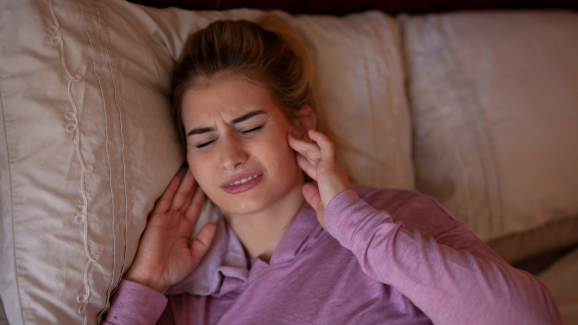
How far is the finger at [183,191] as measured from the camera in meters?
1.36

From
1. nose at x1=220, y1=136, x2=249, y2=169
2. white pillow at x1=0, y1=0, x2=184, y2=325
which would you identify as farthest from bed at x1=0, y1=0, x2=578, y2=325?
nose at x1=220, y1=136, x2=249, y2=169

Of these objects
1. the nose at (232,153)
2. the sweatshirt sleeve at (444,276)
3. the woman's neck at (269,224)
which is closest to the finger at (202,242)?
the woman's neck at (269,224)

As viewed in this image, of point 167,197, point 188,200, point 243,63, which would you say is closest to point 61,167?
point 167,197

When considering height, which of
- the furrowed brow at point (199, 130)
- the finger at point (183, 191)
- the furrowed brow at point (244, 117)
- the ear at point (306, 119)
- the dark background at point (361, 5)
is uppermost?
the dark background at point (361, 5)

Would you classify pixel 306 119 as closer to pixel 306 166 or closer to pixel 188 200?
pixel 306 166

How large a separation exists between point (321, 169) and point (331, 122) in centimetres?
54

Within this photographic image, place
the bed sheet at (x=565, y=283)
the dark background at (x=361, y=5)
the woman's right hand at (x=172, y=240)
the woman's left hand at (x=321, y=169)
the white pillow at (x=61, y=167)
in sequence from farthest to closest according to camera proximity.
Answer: the dark background at (x=361, y=5) < the bed sheet at (x=565, y=283) < the woman's right hand at (x=172, y=240) < the woman's left hand at (x=321, y=169) < the white pillow at (x=61, y=167)

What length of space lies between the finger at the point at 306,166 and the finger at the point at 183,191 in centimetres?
39

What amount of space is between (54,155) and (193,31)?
2.28ft

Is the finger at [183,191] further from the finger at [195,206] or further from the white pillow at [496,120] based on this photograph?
the white pillow at [496,120]

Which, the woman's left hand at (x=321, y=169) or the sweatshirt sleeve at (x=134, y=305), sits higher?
the woman's left hand at (x=321, y=169)

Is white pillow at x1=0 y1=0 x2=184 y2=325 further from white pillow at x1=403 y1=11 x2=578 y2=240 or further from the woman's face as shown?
white pillow at x1=403 y1=11 x2=578 y2=240

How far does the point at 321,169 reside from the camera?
1.18 meters

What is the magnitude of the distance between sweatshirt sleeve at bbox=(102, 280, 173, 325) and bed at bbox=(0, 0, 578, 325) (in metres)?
0.04
